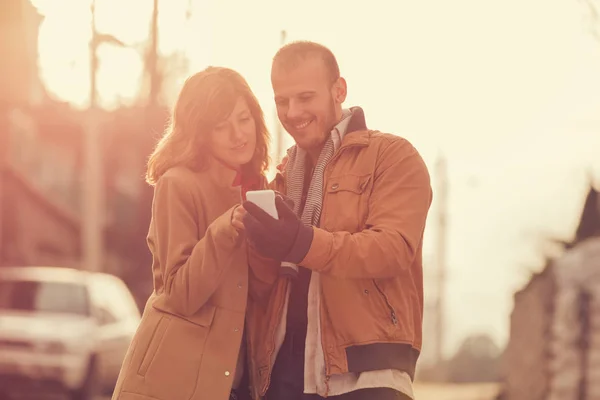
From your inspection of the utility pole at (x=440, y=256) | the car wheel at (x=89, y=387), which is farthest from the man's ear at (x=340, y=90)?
the utility pole at (x=440, y=256)

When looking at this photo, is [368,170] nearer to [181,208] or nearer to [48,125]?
[181,208]

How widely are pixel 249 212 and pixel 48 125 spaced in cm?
4162

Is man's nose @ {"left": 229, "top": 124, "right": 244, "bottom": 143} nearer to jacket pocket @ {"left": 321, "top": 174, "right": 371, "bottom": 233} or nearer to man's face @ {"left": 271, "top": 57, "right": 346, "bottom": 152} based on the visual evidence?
man's face @ {"left": 271, "top": 57, "right": 346, "bottom": 152}

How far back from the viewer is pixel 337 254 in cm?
402

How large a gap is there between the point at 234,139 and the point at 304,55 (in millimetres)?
433

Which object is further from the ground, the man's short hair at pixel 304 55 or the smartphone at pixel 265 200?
the man's short hair at pixel 304 55

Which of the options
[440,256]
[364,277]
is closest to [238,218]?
[364,277]

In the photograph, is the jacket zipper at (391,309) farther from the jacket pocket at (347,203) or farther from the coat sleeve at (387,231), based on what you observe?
the jacket pocket at (347,203)

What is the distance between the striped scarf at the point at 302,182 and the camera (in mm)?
4305

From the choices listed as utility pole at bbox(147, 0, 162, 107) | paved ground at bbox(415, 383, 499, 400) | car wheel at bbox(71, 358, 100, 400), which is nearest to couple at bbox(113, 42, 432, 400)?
car wheel at bbox(71, 358, 100, 400)

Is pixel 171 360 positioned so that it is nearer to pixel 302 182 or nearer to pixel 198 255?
pixel 198 255

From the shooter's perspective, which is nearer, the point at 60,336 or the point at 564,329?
the point at 564,329

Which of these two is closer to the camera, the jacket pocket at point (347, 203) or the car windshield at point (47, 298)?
the jacket pocket at point (347, 203)

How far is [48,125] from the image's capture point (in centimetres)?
4447
